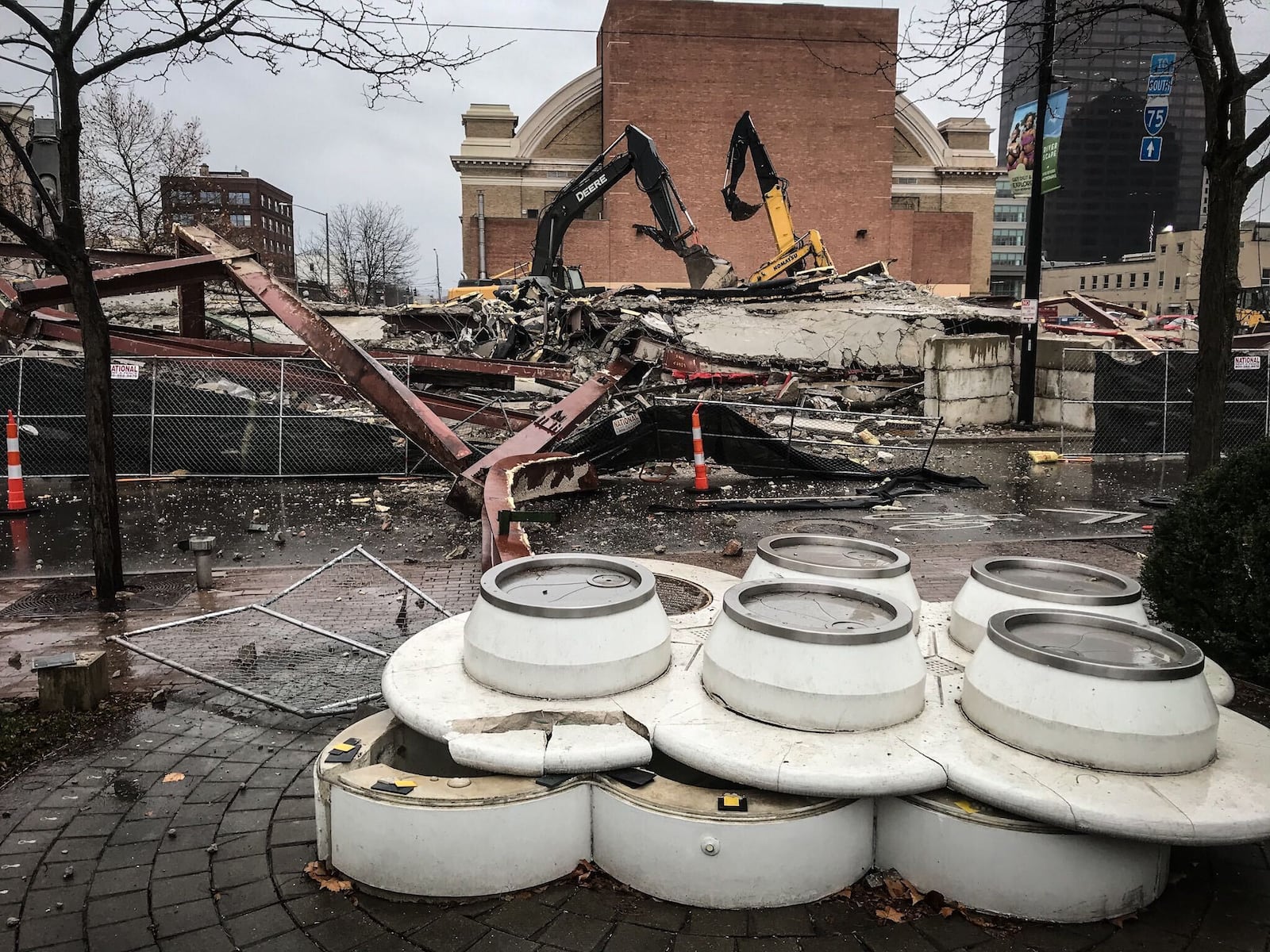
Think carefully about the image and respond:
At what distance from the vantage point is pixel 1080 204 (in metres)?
Result: 118

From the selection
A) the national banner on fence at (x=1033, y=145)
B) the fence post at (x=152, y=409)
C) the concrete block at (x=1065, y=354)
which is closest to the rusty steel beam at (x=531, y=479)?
the fence post at (x=152, y=409)

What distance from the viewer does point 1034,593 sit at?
13.5ft

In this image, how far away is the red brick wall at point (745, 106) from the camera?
1705 inches

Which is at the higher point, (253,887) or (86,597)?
(86,597)

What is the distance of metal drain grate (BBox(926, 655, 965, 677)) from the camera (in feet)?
13.5

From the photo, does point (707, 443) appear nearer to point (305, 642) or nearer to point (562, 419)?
point (562, 419)

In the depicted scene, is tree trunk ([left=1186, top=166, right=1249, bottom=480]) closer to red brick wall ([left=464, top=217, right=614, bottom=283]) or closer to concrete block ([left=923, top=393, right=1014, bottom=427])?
concrete block ([left=923, top=393, right=1014, bottom=427])

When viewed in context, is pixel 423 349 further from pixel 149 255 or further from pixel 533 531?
pixel 533 531

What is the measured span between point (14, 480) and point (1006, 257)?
116012 millimetres

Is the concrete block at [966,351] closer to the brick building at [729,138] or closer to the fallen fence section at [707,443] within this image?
the fallen fence section at [707,443]

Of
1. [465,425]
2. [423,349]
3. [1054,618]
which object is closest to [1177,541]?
[1054,618]

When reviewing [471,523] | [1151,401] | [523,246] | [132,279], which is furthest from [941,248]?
[132,279]

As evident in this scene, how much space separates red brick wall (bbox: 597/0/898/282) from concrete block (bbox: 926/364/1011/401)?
28781 millimetres

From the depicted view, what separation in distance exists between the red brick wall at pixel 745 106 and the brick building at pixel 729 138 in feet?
0.19
